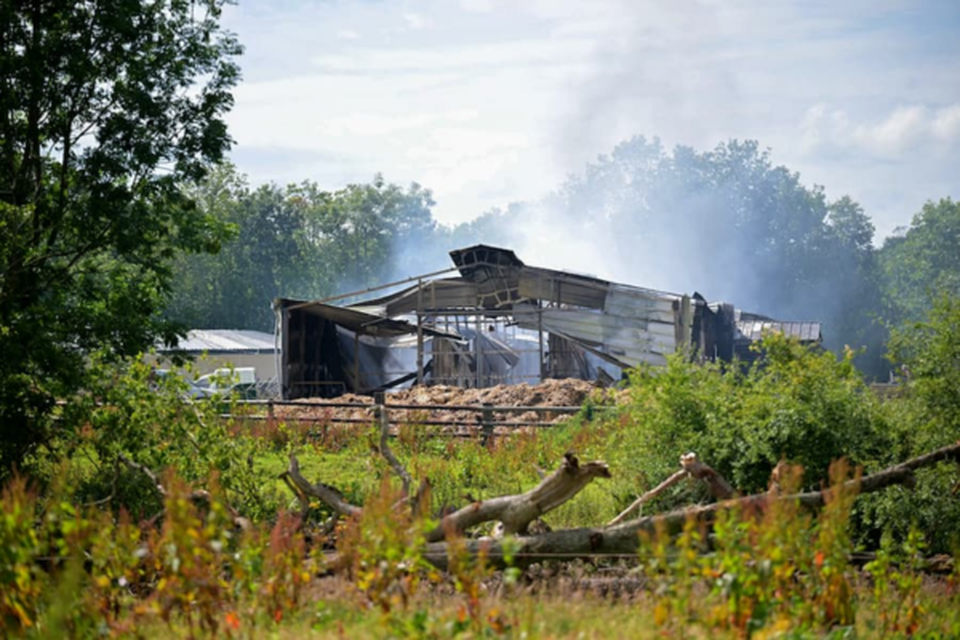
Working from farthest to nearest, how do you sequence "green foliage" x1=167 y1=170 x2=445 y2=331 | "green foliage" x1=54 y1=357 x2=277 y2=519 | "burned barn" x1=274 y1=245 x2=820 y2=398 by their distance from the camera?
"green foliage" x1=167 y1=170 x2=445 y2=331, "burned barn" x1=274 y1=245 x2=820 y2=398, "green foliage" x1=54 y1=357 x2=277 y2=519

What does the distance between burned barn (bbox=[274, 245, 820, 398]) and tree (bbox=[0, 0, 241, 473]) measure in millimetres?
14454

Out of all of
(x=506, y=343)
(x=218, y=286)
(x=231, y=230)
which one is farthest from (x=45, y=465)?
(x=218, y=286)

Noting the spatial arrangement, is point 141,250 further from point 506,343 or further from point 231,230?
point 506,343

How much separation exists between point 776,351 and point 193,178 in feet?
25.0

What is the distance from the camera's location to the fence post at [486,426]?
57.9 ft

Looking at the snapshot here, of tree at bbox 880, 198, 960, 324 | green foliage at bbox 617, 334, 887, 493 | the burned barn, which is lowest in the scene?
green foliage at bbox 617, 334, 887, 493

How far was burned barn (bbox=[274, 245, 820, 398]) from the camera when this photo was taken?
29859mm

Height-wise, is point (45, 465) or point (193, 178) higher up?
point (193, 178)

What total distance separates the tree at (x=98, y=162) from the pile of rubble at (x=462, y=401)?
6.37 m

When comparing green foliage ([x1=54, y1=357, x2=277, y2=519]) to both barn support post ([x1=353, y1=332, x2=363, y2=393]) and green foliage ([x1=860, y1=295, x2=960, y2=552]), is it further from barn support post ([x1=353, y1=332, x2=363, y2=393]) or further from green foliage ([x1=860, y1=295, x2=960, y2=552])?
barn support post ([x1=353, y1=332, x2=363, y2=393])

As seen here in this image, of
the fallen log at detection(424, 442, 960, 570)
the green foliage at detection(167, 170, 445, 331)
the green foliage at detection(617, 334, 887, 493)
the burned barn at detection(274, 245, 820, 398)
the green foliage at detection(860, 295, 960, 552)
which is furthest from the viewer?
the green foliage at detection(167, 170, 445, 331)

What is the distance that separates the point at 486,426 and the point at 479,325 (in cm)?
1449

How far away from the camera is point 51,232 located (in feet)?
45.7

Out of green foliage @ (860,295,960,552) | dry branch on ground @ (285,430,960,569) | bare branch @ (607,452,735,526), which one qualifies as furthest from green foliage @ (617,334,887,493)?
dry branch on ground @ (285,430,960,569)
